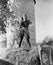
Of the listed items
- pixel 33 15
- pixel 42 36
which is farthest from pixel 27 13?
pixel 42 36

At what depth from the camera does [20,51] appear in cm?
396

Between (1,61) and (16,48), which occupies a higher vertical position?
(16,48)

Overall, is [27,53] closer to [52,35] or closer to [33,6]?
[52,35]

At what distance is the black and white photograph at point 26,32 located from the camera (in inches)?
153

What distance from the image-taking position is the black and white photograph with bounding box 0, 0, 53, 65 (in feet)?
12.7

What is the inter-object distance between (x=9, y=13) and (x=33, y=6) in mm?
800

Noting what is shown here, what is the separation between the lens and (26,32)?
4113mm

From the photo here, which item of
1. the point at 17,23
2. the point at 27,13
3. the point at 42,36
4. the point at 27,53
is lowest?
the point at 27,53

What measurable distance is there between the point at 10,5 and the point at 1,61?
1688mm

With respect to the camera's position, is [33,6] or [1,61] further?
[33,6]

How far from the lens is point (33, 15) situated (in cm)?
423

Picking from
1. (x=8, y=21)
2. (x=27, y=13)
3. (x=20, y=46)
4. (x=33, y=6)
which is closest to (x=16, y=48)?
(x=20, y=46)

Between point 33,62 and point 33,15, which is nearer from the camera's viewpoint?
point 33,62

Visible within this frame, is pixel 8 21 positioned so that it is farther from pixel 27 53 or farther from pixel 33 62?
A: pixel 33 62
